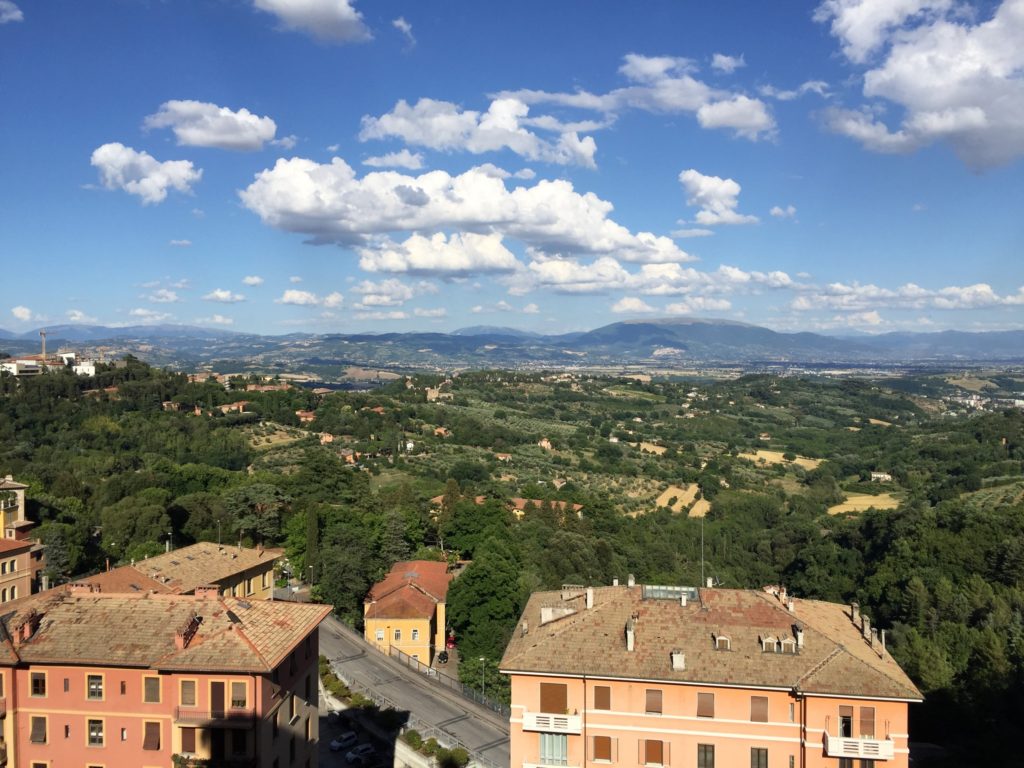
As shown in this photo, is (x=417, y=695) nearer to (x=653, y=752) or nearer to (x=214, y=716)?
(x=214, y=716)

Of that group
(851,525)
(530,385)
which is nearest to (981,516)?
(851,525)

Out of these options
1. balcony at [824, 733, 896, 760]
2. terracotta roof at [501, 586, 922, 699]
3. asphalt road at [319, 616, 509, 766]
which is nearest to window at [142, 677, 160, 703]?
terracotta roof at [501, 586, 922, 699]

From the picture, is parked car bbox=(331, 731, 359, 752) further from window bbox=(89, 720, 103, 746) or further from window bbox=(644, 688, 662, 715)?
window bbox=(644, 688, 662, 715)

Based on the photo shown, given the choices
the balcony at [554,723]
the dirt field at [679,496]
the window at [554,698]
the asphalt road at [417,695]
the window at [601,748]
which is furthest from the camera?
the dirt field at [679,496]

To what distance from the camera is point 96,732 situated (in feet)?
72.7

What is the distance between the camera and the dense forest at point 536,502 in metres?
43.9

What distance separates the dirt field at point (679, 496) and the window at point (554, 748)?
71.3 m

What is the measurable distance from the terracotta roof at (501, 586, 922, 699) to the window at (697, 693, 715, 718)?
0.52m

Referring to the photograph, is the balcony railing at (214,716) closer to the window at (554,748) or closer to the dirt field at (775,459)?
the window at (554,748)

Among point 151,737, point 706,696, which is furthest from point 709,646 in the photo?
point 151,737

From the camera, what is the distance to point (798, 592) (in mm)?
68000

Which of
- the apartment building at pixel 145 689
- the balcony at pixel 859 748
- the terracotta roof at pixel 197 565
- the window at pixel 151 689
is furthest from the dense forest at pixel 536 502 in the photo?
the window at pixel 151 689

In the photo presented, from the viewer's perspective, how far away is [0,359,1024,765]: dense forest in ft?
144

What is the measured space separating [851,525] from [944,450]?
53.3 meters
